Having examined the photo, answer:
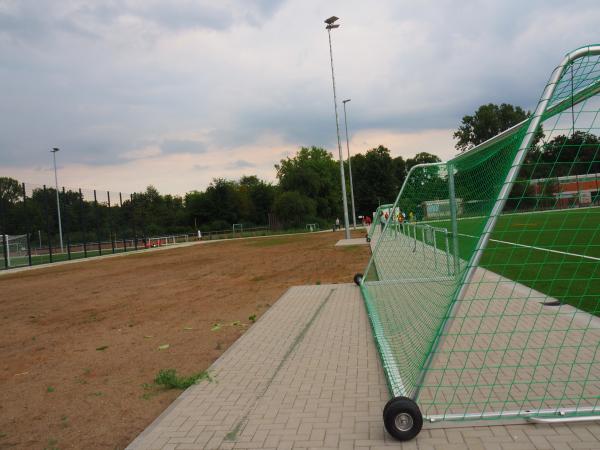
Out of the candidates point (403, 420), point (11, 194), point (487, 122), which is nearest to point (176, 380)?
point (403, 420)

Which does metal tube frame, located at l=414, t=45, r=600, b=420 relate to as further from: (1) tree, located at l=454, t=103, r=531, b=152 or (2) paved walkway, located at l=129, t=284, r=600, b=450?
(1) tree, located at l=454, t=103, r=531, b=152

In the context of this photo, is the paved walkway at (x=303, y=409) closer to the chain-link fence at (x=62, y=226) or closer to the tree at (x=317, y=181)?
the chain-link fence at (x=62, y=226)

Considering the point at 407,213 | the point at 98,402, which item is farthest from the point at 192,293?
the point at 98,402

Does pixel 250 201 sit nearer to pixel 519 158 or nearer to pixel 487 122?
pixel 487 122

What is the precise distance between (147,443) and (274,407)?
3.42 feet

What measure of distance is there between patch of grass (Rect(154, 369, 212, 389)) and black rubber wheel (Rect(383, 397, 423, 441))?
7.59 feet

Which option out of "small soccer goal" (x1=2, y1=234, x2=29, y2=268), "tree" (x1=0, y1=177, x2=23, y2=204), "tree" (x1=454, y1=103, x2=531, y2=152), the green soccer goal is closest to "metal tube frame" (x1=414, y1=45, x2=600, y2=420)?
the green soccer goal

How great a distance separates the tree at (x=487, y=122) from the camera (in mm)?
62781

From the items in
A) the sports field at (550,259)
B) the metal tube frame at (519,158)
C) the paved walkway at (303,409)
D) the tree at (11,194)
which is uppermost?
the tree at (11,194)

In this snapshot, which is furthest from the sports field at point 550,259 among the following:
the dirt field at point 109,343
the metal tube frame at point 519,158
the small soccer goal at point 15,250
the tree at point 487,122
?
the tree at point 487,122

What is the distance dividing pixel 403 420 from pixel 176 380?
2604mm

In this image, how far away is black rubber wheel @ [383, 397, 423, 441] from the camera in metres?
3.43

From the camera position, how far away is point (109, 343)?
24.6 ft

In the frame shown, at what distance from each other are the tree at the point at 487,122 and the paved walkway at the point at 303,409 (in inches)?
2380
